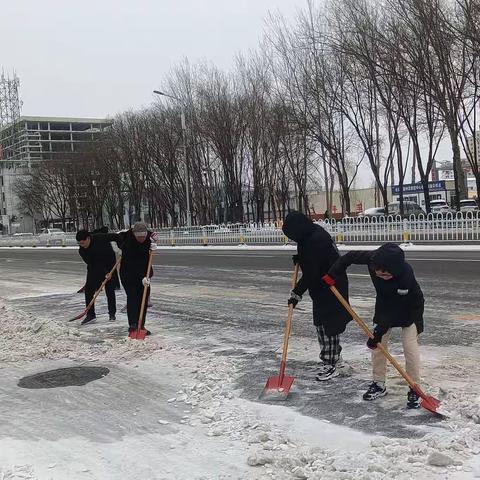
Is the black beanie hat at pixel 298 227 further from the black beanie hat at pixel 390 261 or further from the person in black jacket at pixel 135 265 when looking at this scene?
the person in black jacket at pixel 135 265

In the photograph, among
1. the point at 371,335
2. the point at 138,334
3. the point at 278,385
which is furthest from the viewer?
the point at 138,334

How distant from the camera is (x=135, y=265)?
7.64 meters

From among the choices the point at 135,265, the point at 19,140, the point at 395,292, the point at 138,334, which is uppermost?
the point at 19,140

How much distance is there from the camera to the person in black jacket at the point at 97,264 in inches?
361

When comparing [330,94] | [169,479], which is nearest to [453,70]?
[330,94]

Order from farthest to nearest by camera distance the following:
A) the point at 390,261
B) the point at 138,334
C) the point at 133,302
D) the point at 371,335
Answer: the point at 133,302, the point at 138,334, the point at 371,335, the point at 390,261

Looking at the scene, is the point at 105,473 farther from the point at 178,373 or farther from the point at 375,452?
the point at 178,373

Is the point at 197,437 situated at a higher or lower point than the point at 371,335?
lower

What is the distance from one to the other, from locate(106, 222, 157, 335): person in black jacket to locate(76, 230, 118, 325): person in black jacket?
1533 millimetres

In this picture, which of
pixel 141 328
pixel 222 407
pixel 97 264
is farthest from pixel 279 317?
pixel 222 407

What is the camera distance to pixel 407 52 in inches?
904

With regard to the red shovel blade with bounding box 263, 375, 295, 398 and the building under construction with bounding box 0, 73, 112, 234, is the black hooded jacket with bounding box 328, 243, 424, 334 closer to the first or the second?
the red shovel blade with bounding box 263, 375, 295, 398

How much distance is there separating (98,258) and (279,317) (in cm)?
312

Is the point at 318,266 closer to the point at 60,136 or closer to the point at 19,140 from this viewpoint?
the point at 19,140
